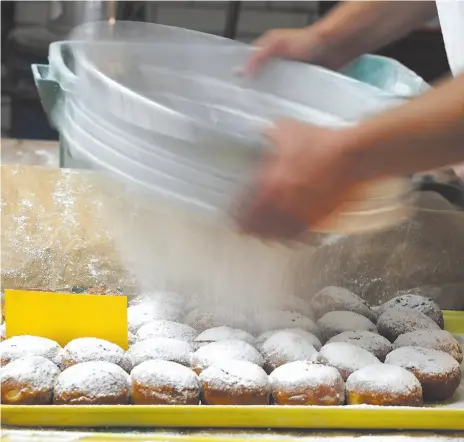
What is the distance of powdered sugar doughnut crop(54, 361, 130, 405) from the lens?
78 cm

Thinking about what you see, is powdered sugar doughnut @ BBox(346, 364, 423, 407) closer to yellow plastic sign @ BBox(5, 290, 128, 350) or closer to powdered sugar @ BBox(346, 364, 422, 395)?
powdered sugar @ BBox(346, 364, 422, 395)

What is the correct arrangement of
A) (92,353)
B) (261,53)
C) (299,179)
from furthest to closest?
(261,53) → (92,353) → (299,179)

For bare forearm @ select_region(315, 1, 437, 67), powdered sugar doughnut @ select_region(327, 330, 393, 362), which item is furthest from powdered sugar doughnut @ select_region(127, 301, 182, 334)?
bare forearm @ select_region(315, 1, 437, 67)

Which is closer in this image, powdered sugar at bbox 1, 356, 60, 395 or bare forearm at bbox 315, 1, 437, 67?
powdered sugar at bbox 1, 356, 60, 395

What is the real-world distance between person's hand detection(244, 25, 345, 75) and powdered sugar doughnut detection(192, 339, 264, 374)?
394 millimetres

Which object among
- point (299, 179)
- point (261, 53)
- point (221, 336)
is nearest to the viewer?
point (299, 179)

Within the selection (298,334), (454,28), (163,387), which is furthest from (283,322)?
(454,28)

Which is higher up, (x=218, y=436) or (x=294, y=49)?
(x=294, y=49)

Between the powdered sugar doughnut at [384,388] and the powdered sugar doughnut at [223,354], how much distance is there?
12 centimetres

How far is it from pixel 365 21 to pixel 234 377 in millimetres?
637

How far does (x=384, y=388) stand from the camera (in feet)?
2.70

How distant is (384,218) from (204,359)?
275 millimetres

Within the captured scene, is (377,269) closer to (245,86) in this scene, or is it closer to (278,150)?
(245,86)

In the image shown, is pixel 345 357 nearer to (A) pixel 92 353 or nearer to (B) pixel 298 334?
(B) pixel 298 334
